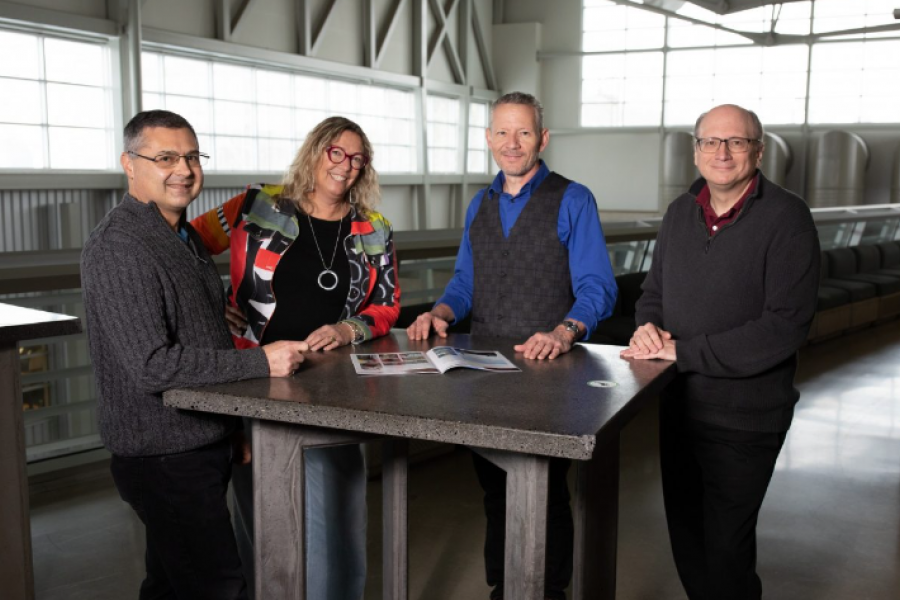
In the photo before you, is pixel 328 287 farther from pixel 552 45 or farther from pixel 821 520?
pixel 552 45

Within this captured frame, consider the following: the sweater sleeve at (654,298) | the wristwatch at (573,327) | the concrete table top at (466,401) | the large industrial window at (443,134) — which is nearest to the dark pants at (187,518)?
the concrete table top at (466,401)

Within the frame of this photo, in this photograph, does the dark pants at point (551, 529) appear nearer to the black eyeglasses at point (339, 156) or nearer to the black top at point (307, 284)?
the black top at point (307, 284)

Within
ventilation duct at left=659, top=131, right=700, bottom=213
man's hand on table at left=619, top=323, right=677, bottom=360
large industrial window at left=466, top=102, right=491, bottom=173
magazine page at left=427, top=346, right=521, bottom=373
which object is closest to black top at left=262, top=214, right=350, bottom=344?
magazine page at left=427, top=346, right=521, bottom=373

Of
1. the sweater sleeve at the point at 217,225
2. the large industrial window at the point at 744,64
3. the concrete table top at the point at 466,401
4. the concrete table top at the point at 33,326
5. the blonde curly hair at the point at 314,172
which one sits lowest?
the concrete table top at the point at 466,401

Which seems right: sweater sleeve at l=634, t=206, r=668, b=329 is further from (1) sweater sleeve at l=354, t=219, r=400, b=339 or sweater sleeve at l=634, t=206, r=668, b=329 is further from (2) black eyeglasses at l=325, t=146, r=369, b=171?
(2) black eyeglasses at l=325, t=146, r=369, b=171

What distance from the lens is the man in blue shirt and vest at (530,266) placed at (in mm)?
2613

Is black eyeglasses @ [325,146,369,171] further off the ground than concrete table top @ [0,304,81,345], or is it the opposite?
black eyeglasses @ [325,146,369,171]

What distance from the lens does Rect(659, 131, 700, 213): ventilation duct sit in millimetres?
18030

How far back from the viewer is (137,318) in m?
1.82

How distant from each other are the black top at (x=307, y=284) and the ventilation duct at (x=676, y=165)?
16.3 m

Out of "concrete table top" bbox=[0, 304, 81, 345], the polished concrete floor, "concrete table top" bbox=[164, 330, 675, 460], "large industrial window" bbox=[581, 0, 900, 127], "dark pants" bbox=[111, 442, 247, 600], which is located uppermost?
"large industrial window" bbox=[581, 0, 900, 127]

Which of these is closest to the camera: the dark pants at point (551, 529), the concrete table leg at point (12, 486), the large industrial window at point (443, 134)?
the concrete table leg at point (12, 486)

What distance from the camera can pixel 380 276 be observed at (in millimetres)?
2570

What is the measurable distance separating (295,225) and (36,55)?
34.4 ft
